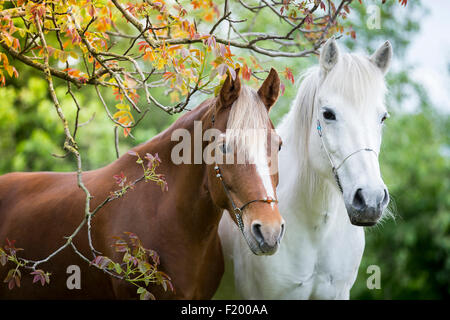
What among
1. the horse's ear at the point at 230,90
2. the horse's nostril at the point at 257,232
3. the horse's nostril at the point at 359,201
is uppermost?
the horse's ear at the point at 230,90

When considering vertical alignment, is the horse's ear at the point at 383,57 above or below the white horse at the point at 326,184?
above

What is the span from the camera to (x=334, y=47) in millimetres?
3064

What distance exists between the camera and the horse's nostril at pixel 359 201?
8.69ft

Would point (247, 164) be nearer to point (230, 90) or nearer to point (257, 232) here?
point (257, 232)

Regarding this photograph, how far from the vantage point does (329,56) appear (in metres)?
3.10

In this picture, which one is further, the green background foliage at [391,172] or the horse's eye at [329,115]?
the green background foliage at [391,172]

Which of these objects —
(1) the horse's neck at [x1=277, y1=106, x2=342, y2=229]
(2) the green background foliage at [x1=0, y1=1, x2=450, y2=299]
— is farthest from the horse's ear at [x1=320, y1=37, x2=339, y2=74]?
(2) the green background foliage at [x1=0, y1=1, x2=450, y2=299]

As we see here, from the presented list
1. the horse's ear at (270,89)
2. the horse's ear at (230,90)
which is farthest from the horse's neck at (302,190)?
the horse's ear at (230,90)

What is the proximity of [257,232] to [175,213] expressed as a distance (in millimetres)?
759

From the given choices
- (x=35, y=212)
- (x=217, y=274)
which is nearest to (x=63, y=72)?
(x=35, y=212)

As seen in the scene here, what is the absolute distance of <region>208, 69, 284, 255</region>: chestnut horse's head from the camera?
248 cm

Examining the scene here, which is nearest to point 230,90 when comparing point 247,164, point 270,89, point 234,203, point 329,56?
point 270,89

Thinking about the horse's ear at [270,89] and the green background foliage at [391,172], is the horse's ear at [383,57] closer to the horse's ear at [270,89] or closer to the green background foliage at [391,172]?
the horse's ear at [270,89]
